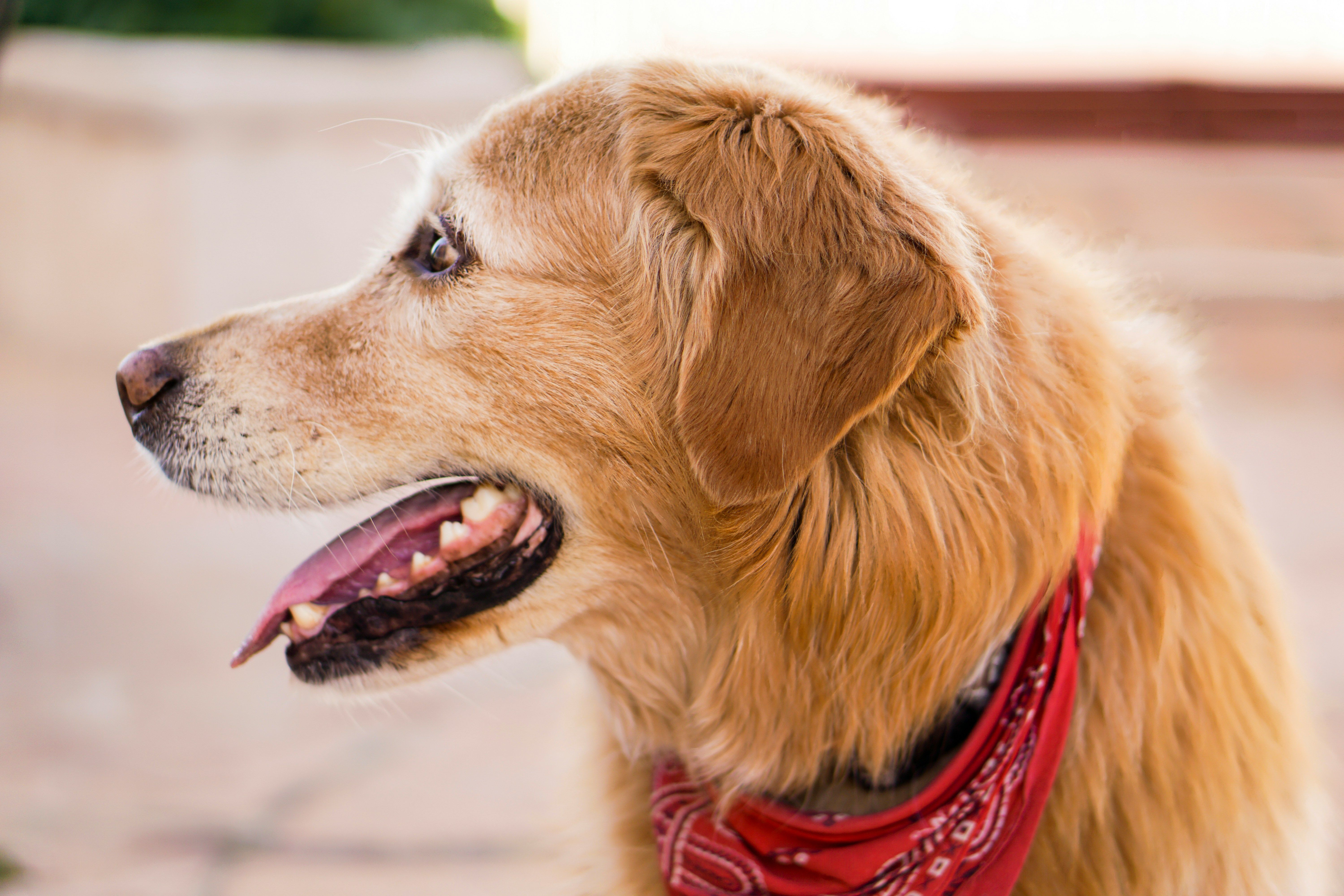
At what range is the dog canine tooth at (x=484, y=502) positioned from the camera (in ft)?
5.74

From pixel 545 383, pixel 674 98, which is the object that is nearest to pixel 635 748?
pixel 545 383

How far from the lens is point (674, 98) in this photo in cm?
169

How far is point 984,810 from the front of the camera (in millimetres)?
1619

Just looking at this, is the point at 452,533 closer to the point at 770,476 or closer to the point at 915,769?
the point at 770,476

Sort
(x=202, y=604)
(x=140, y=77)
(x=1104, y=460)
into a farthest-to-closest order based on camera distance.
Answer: (x=140, y=77) < (x=202, y=604) < (x=1104, y=460)

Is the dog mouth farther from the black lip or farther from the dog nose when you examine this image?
the dog nose

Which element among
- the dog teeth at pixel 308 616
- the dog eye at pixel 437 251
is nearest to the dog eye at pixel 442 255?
the dog eye at pixel 437 251

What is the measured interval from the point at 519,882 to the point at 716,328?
1.72 m

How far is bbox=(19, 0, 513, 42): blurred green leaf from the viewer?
8.66m

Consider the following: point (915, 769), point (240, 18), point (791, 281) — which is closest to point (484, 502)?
point (791, 281)

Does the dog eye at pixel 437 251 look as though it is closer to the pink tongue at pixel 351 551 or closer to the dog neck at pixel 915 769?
the pink tongue at pixel 351 551

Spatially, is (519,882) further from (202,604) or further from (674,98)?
(202,604)

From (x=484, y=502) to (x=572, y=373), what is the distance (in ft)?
0.89

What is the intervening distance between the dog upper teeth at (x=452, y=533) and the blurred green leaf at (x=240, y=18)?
7985 mm
